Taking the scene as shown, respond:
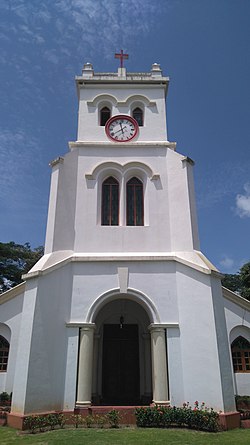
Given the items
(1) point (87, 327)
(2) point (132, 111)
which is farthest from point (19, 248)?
(1) point (87, 327)

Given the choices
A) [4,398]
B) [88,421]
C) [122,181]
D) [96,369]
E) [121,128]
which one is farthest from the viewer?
[121,128]

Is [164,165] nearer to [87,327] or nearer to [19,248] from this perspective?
[87,327]

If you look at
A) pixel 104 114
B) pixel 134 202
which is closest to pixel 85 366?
pixel 134 202

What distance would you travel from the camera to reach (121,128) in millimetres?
15055

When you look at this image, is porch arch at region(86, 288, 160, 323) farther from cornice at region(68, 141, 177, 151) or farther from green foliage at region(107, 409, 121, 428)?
cornice at region(68, 141, 177, 151)

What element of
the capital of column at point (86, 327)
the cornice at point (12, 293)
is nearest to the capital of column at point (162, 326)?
the capital of column at point (86, 327)

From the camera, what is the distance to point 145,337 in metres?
13.3

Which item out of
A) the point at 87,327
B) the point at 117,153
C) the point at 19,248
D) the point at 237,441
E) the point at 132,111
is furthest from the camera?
the point at 19,248

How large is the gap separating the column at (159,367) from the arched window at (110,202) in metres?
4.46

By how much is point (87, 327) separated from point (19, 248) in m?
24.2

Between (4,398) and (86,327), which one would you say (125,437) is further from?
(4,398)

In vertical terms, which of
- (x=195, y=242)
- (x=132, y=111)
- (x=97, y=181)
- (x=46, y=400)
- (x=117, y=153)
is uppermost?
(x=132, y=111)

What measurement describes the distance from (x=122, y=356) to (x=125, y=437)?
17.8 ft

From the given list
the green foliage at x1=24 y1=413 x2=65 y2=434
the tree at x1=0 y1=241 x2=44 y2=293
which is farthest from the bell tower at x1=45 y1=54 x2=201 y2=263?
the tree at x1=0 y1=241 x2=44 y2=293
